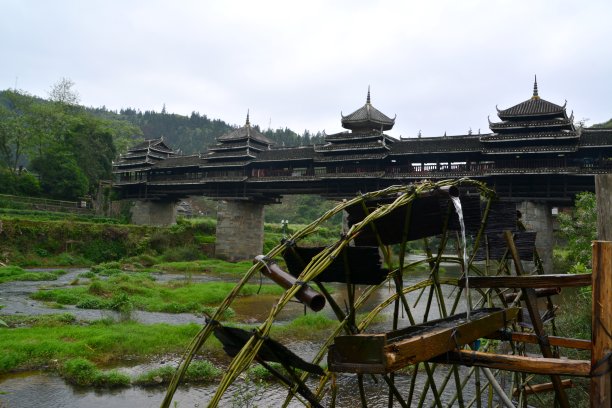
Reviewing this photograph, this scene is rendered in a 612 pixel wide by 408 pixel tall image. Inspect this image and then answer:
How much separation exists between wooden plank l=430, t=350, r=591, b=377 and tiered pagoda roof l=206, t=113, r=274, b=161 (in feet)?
107

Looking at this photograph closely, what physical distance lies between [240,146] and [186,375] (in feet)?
93.6

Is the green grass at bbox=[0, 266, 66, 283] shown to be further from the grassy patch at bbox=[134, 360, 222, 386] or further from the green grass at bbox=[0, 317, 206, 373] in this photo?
the grassy patch at bbox=[134, 360, 222, 386]

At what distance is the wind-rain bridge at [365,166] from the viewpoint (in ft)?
79.8

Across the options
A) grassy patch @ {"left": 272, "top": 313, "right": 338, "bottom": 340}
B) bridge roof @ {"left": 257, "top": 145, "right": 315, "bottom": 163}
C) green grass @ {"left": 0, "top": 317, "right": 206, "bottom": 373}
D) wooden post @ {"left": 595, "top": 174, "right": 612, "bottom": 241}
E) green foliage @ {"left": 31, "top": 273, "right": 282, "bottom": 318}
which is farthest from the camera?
bridge roof @ {"left": 257, "top": 145, "right": 315, "bottom": 163}

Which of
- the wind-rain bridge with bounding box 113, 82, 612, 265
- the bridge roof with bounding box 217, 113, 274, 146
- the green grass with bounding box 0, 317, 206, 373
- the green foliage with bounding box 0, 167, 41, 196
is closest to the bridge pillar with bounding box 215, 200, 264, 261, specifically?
the wind-rain bridge with bounding box 113, 82, 612, 265

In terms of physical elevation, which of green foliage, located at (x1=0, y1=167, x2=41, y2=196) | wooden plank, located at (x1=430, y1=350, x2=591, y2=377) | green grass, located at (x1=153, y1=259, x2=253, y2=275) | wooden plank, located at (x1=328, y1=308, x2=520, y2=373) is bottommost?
green grass, located at (x1=153, y1=259, x2=253, y2=275)

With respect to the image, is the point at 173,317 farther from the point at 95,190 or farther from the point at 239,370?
the point at 95,190

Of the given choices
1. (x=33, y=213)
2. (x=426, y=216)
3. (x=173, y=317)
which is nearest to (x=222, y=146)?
Answer: (x=33, y=213)

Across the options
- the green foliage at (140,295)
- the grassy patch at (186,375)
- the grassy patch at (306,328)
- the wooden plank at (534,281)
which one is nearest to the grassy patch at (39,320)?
the green foliage at (140,295)

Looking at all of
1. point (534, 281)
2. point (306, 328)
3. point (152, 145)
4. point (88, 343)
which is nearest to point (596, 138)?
point (306, 328)

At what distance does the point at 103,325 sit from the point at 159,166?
30244mm

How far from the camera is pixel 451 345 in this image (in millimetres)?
3068

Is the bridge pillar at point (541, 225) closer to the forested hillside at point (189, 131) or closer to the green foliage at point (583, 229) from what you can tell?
the green foliage at point (583, 229)

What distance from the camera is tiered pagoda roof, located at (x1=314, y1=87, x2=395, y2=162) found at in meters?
29.5
